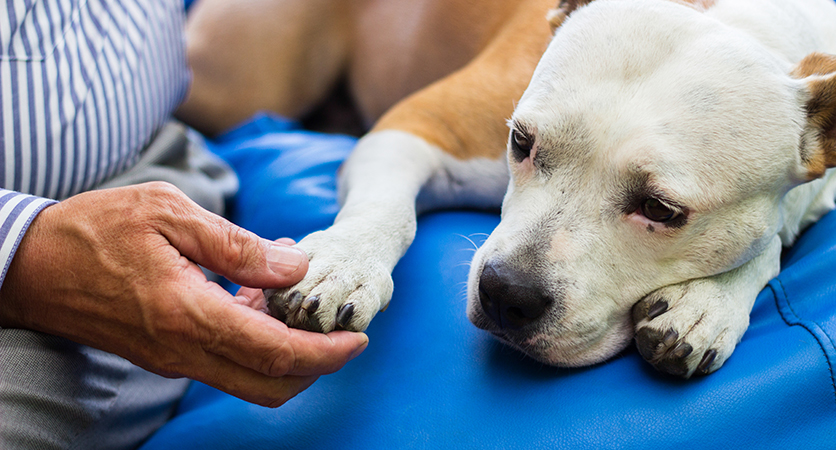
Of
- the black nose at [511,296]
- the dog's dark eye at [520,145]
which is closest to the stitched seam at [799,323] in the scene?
the black nose at [511,296]

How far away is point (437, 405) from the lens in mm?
1036

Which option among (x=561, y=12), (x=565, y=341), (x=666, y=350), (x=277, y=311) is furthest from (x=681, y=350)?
(x=561, y=12)

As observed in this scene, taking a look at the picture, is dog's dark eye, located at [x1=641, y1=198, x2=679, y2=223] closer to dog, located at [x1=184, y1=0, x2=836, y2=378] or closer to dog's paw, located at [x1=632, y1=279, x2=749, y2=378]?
dog, located at [x1=184, y1=0, x2=836, y2=378]

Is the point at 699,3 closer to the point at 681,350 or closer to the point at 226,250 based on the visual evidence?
the point at 681,350

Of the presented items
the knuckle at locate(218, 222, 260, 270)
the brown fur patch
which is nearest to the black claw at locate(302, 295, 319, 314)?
the knuckle at locate(218, 222, 260, 270)

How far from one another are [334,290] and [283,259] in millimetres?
97

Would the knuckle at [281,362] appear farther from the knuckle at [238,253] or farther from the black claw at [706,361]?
the black claw at [706,361]

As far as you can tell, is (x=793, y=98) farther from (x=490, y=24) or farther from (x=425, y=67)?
(x=425, y=67)

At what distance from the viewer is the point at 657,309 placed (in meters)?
1.03

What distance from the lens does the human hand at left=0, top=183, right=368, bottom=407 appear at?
0.90 meters

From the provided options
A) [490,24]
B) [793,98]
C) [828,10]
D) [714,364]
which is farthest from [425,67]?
[714,364]

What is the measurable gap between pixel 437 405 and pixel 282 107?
1.88 meters

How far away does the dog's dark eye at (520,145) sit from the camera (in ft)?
3.75

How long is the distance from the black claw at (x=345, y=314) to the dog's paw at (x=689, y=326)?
1.58 ft
